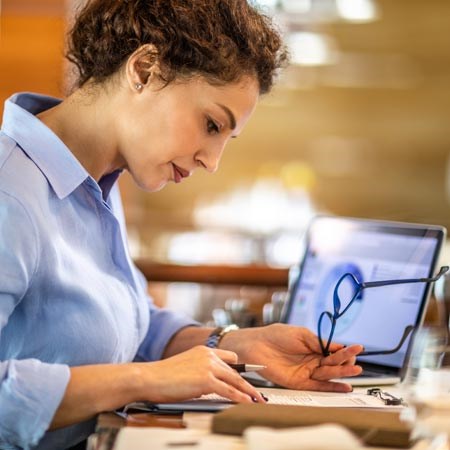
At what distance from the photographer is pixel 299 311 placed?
5.94 ft

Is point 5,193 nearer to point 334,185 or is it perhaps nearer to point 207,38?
point 207,38

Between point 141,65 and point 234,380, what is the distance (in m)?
0.51

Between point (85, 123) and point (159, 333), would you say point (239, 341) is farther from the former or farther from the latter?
point (85, 123)

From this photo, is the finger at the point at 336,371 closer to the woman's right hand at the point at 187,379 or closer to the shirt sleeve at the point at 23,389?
the woman's right hand at the point at 187,379

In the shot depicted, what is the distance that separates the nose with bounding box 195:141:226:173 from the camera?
1413 millimetres

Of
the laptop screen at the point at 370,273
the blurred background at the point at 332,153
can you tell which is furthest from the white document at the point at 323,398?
the blurred background at the point at 332,153

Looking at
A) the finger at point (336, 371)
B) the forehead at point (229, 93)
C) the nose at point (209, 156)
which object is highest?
the forehead at point (229, 93)

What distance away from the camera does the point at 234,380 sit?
1173 millimetres

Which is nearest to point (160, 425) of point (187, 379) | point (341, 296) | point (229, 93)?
point (187, 379)

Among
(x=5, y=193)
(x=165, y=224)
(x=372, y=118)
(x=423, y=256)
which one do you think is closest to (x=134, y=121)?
(x=5, y=193)

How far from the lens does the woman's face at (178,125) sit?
136 centimetres

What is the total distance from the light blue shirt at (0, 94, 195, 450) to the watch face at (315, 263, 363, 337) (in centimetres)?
42

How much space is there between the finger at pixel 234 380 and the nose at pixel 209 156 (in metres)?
0.36

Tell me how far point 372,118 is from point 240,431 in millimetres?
7654
